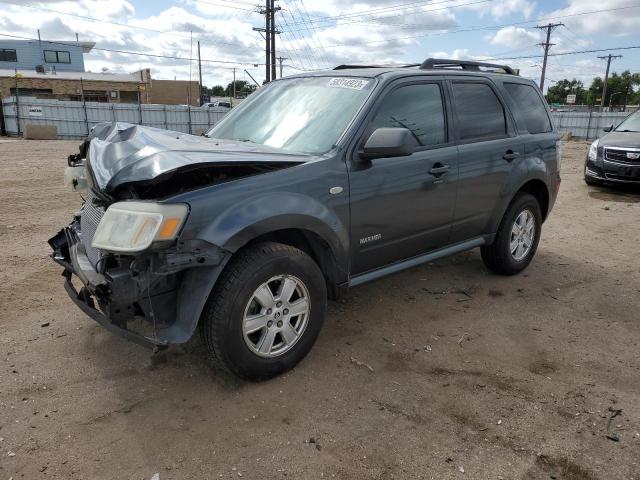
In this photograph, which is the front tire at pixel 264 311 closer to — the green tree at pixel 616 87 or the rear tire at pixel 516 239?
the rear tire at pixel 516 239

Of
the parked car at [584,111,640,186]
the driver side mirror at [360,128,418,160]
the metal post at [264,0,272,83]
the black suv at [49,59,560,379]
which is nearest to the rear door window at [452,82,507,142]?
the black suv at [49,59,560,379]

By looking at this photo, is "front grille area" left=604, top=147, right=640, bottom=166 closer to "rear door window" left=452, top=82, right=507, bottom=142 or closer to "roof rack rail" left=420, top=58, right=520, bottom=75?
"roof rack rail" left=420, top=58, right=520, bottom=75

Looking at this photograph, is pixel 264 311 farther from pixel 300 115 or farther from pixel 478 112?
pixel 478 112

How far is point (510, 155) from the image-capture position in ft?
15.0

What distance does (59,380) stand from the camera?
3.11 m

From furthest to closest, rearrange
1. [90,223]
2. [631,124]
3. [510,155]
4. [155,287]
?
[631,124]
[510,155]
[90,223]
[155,287]

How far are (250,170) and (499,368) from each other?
2102 millimetres

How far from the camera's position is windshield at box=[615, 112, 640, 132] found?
1044cm

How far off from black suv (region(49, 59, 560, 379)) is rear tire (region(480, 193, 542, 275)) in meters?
0.04

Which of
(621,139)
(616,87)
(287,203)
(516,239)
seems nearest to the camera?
(287,203)

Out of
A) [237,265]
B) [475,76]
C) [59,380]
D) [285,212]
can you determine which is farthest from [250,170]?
[475,76]

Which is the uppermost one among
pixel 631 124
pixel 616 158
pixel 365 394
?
pixel 631 124

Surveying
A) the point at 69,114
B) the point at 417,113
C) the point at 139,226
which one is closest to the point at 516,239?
the point at 417,113

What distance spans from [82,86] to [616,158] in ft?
102
